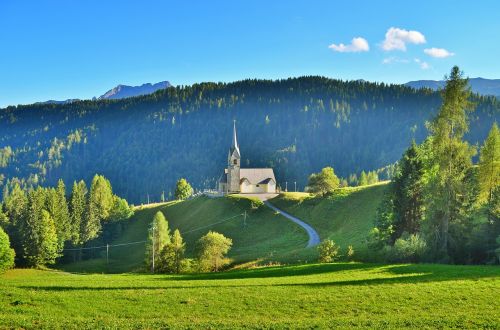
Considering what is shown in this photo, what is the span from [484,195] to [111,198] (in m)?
105

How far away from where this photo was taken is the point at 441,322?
932 inches

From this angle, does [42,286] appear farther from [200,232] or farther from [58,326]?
[200,232]

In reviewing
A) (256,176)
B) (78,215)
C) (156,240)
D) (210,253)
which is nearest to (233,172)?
(256,176)

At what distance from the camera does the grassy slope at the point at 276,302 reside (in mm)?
24641

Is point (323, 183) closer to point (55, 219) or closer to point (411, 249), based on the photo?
point (411, 249)

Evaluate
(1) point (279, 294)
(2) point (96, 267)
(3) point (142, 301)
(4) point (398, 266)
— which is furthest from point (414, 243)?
(2) point (96, 267)

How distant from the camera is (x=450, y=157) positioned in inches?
1695

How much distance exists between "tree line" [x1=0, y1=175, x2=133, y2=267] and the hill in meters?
5.87

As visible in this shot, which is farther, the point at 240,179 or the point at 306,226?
the point at 240,179

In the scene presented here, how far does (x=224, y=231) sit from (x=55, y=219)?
130 ft

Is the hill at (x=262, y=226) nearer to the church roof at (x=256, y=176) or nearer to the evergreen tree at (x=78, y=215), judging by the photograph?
the evergreen tree at (x=78, y=215)

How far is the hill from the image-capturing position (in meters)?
70.4

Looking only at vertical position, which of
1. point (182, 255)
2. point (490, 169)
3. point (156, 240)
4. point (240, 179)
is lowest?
point (182, 255)

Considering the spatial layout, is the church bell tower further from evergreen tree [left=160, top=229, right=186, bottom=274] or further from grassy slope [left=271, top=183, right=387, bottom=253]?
evergreen tree [left=160, top=229, right=186, bottom=274]
